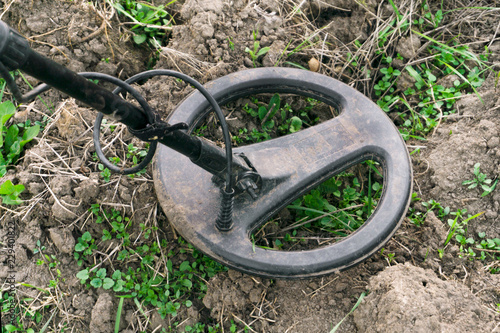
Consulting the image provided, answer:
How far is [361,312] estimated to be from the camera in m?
1.79

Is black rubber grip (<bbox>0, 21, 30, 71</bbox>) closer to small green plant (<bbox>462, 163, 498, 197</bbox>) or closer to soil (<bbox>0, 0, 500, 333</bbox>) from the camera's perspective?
soil (<bbox>0, 0, 500, 333</bbox>)

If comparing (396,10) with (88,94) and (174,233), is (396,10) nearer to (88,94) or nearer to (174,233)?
(174,233)

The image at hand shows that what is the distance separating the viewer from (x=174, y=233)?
6.48ft

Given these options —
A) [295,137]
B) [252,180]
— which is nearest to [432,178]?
[295,137]

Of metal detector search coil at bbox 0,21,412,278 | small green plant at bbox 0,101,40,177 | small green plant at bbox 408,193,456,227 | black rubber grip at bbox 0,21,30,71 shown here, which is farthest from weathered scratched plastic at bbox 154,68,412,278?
black rubber grip at bbox 0,21,30,71

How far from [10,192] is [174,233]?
30.1 inches

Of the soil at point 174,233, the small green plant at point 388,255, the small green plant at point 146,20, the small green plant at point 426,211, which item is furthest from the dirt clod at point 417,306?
the small green plant at point 146,20

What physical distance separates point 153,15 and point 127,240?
1.29 metres

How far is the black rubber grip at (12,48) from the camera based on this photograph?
91 cm

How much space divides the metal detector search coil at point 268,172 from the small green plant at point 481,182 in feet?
1.48

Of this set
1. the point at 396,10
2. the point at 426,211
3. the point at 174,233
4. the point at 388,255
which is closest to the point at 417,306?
the point at 388,255

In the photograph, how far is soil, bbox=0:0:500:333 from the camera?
1.81 metres

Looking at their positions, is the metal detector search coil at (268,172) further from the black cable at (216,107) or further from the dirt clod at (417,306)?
the dirt clod at (417,306)

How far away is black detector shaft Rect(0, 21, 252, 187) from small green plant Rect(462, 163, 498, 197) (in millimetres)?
1360
